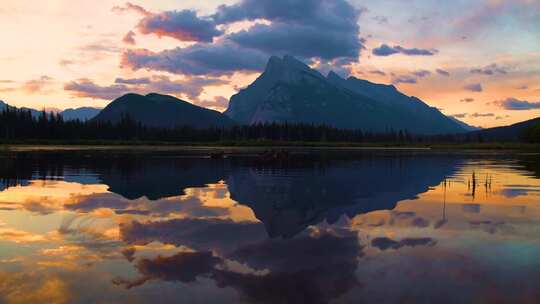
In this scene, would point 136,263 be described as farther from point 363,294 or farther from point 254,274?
point 363,294

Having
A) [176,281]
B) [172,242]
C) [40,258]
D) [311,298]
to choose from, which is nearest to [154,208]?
[172,242]

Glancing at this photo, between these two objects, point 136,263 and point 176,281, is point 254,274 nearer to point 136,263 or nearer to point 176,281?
point 176,281

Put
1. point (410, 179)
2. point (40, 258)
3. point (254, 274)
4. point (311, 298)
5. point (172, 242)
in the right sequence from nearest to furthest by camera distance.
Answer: point (311, 298)
point (254, 274)
point (40, 258)
point (172, 242)
point (410, 179)

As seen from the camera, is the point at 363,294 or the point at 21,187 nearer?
the point at 363,294

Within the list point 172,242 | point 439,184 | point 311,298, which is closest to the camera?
point 311,298

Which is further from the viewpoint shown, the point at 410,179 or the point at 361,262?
the point at 410,179

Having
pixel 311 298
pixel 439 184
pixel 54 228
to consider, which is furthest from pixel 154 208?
pixel 439 184

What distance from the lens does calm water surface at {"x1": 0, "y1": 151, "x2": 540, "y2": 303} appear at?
456 inches

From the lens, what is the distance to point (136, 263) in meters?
13.8

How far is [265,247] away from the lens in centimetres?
1631

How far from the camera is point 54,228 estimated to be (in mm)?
18797

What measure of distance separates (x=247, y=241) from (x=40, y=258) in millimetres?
7198

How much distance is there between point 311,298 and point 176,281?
3.81 meters

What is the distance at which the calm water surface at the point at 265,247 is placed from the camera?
11570 mm
